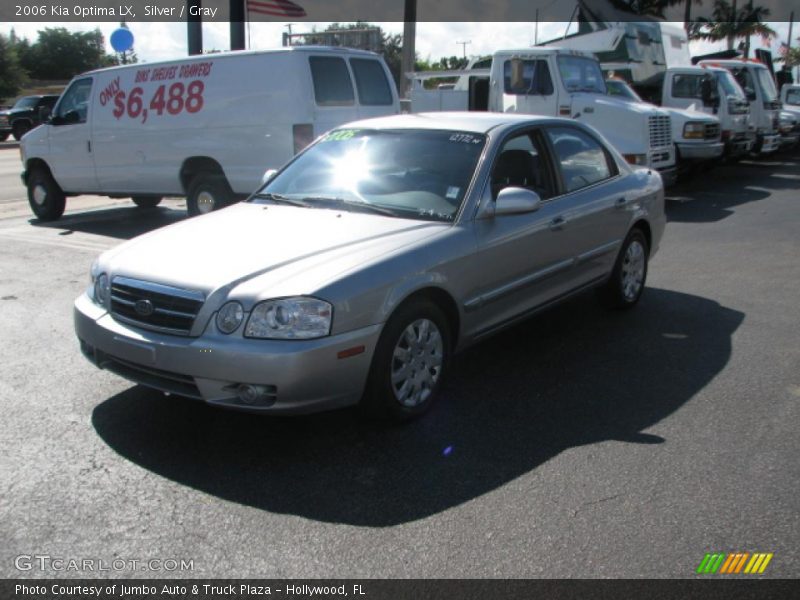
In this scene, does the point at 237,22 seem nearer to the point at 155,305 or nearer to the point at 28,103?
the point at 155,305

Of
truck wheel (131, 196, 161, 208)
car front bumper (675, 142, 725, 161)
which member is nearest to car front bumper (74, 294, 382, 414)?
truck wheel (131, 196, 161, 208)

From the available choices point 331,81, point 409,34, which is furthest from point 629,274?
point 409,34

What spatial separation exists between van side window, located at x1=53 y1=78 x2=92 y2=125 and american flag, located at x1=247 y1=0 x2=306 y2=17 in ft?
22.1

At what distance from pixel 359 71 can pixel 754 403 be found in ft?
22.7

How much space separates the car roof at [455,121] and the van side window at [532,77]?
7.97m

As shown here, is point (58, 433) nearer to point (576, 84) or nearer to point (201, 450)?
point (201, 450)

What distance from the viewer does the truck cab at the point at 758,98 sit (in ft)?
65.1

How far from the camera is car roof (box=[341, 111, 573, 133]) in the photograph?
17.2 feet

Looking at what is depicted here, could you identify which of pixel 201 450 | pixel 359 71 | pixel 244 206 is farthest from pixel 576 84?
pixel 201 450

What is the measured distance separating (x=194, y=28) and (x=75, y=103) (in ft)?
16.2

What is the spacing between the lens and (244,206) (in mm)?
5254

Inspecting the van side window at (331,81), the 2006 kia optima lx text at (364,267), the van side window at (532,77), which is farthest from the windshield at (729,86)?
the 2006 kia optima lx text at (364,267)

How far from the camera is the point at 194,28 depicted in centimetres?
1571

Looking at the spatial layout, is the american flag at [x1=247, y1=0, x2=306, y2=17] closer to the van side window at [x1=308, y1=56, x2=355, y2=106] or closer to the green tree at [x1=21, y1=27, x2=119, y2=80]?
the van side window at [x1=308, y1=56, x2=355, y2=106]
